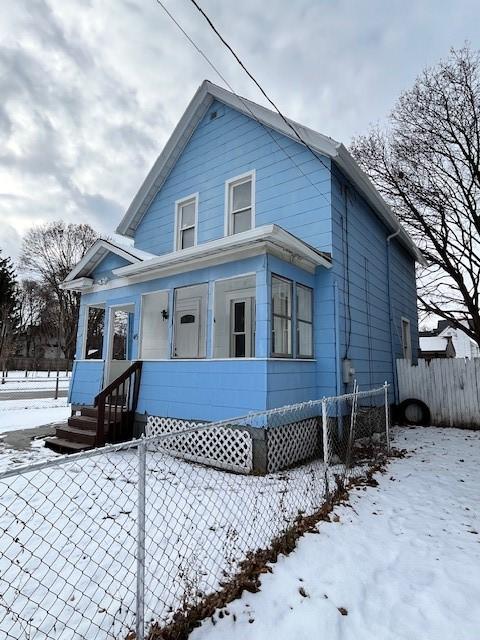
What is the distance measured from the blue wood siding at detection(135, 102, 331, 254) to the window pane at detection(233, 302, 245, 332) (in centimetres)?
187

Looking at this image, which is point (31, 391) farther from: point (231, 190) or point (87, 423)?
point (231, 190)

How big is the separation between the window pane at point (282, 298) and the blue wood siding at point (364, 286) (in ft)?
3.79

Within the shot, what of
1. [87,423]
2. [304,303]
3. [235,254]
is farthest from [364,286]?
[87,423]

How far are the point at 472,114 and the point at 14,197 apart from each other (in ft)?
59.7

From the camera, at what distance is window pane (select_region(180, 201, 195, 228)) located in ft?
31.4

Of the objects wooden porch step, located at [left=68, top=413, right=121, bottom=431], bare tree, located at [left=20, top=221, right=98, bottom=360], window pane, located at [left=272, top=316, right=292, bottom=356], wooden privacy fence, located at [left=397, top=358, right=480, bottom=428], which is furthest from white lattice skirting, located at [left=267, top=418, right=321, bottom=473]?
bare tree, located at [left=20, top=221, right=98, bottom=360]

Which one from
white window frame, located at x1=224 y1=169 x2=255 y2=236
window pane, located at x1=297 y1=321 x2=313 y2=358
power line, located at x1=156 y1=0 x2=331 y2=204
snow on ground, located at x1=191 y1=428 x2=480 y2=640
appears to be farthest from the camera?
white window frame, located at x1=224 y1=169 x2=255 y2=236

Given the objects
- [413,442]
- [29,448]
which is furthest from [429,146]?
[29,448]

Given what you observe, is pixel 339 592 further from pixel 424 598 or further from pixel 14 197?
pixel 14 197

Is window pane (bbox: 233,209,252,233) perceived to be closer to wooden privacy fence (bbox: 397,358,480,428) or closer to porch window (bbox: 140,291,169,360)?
porch window (bbox: 140,291,169,360)

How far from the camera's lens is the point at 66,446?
21.5ft

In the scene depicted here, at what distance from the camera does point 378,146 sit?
13.2 m

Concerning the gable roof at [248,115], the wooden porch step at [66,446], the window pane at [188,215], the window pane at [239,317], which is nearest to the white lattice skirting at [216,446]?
the wooden porch step at [66,446]

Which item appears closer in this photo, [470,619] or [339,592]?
[470,619]
